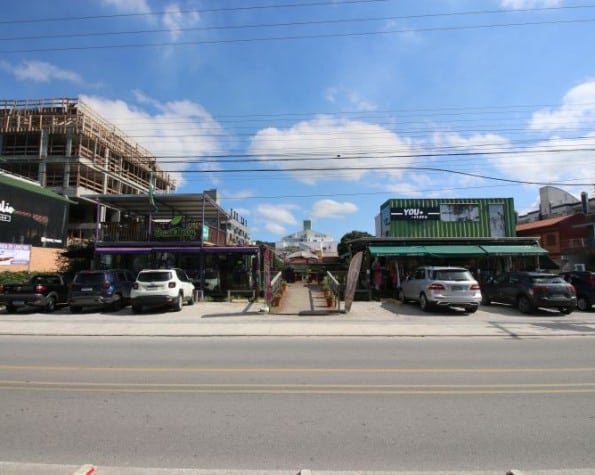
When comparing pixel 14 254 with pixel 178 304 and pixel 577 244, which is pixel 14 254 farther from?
pixel 577 244

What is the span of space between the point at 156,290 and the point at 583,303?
17691mm

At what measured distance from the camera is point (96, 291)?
16.2 meters

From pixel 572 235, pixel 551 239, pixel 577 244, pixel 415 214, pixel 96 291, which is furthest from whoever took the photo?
pixel 551 239

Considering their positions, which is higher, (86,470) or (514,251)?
(514,251)

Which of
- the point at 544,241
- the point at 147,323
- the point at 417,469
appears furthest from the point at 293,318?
the point at 544,241

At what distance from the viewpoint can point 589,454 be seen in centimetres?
366

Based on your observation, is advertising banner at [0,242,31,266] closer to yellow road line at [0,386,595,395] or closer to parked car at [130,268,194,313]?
parked car at [130,268,194,313]

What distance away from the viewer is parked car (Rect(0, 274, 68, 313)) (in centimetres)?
1630

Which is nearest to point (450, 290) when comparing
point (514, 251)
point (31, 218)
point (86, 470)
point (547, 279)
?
point (547, 279)

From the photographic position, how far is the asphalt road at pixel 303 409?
368 cm

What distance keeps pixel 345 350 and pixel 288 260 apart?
101ft

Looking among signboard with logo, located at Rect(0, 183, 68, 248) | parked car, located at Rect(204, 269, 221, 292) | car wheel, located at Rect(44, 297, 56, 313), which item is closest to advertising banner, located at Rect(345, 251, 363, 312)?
parked car, located at Rect(204, 269, 221, 292)

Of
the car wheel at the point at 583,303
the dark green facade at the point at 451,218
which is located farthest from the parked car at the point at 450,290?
the dark green facade at the point at 451,218

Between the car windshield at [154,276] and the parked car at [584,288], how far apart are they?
17251mm
